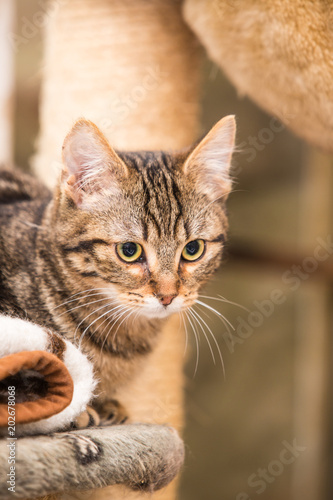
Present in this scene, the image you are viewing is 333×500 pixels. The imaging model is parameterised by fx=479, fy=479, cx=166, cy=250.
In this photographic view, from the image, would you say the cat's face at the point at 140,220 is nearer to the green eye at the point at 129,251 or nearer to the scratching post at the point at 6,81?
the green eye at the point at 129,251

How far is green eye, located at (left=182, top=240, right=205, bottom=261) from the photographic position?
0.74m

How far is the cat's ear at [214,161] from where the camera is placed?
71 centimetres

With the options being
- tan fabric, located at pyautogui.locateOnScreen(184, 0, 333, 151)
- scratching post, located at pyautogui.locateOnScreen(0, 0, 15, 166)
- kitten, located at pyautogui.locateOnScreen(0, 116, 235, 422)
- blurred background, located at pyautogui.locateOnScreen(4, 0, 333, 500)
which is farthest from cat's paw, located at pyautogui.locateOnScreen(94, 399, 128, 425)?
scratching post, located at pyautogui.locateOnScreen(0, 0, 15, 166)

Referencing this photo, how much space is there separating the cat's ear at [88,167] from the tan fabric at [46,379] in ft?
0.93

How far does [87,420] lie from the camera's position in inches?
27.5

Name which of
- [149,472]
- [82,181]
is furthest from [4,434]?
[82,181]

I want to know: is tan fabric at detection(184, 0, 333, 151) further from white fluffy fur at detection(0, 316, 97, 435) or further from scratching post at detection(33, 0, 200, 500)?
white fluffy fur at detection(0, 316, 97, 435)

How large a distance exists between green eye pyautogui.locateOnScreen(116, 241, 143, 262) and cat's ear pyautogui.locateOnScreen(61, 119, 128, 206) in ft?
0.29

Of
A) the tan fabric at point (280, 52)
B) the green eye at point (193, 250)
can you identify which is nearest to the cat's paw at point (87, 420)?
the green eye at point (193, 250)

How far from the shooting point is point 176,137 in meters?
1.15

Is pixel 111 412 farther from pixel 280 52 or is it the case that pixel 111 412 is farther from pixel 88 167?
pixel 280 52

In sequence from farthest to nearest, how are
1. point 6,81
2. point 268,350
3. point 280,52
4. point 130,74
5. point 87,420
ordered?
point 268,350, point 6,81, point 130,74, point 280,52, point 87,420

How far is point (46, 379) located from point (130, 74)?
2.64 ft

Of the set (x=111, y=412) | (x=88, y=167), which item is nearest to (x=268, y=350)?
(x=111, y=412)
